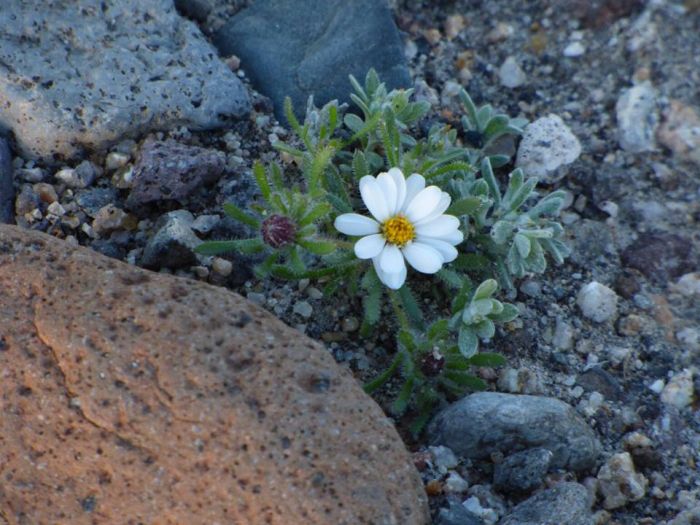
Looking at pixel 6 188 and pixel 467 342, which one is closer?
pixel 467 342

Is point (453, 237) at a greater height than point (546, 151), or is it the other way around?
point (453, 237)

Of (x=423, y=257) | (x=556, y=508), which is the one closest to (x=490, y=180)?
(x=423, y=257)

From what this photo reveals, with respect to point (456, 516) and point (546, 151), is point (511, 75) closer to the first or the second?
point (546, 151)

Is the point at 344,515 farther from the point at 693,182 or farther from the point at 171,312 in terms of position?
the point at 693,182

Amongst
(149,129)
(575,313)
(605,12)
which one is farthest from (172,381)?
(605,12)

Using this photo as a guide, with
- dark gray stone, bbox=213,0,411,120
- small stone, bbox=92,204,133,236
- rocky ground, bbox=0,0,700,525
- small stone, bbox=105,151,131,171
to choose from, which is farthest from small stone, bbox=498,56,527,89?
small stone, bbox=92,204,133,236

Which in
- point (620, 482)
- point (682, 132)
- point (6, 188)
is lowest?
point (620, 482)
